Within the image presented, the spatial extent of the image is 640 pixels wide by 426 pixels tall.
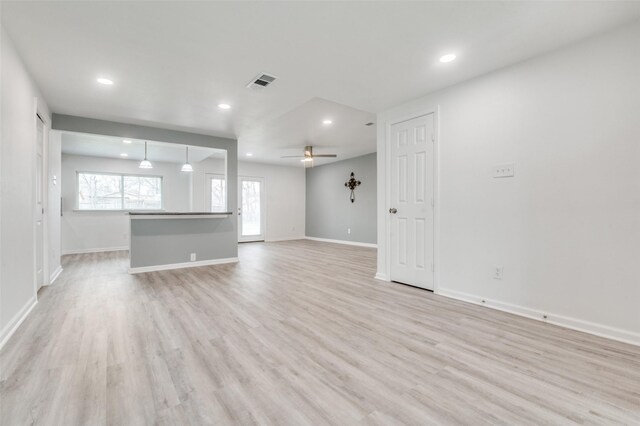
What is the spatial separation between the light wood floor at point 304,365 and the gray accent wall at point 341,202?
4744 millimetres

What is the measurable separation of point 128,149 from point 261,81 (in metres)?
4.73

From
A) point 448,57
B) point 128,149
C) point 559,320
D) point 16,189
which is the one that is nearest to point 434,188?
point 448,57

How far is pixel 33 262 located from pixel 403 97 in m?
4.47

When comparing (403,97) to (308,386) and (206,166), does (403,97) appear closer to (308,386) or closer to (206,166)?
(308,386)

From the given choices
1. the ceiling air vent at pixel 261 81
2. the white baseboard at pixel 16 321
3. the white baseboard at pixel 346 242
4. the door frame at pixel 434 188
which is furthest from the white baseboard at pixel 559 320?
the white baseboard at pixel 346 242

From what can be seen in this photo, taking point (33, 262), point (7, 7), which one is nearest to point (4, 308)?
point (33, 262)

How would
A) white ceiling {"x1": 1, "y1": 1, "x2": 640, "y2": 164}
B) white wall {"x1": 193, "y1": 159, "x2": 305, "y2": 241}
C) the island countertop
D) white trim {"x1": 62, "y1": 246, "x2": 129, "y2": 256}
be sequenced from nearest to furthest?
white ceiling {"x1": 1, "y1": 1, "x2": 640, "y2": 164} < the island countertop < white trim {"x1": 62, "y1": 246, "x2": 129, "y2": 256} < white wall {"x1": 193, "y1": 159, "x2": 305, "y2": 241}

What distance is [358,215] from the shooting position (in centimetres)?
806

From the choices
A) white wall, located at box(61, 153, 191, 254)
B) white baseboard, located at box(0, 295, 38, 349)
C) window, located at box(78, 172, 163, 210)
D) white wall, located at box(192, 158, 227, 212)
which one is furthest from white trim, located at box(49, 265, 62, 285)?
white wall, located at box(192, 158, 227, 212)

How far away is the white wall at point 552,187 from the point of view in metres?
2.16

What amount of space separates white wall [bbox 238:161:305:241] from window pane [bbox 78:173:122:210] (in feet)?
10.7

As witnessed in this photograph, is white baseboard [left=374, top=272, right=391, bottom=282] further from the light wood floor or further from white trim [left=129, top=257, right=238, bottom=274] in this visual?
white trim [left=129, top=257, right=238, bottom=274]

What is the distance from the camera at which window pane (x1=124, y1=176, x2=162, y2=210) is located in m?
7.50

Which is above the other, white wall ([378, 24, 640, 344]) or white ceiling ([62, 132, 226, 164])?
white ceiling ([62, 132, 226, 164])
